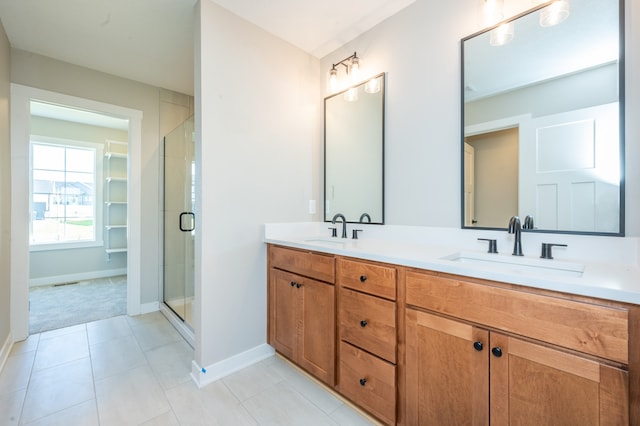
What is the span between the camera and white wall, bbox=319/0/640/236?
1635 mm

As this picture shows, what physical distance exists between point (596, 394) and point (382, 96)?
1847 mm

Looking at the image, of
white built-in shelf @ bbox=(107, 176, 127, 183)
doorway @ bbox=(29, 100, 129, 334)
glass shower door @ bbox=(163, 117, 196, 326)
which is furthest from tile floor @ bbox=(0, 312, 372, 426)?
white built-in shelf @ bbox=(107, 176, 127, 183)

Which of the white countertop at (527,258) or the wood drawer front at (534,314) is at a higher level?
the white countertop at (527,258)

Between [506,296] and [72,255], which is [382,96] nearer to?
[506,296]

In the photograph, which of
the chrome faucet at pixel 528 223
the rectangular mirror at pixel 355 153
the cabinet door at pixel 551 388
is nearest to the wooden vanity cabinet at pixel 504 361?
the cabinet door at pixel 551 388

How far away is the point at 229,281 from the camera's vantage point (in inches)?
74.9

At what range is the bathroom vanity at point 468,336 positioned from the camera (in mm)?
811

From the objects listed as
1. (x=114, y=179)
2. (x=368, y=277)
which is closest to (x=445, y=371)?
(x=368, y=277)

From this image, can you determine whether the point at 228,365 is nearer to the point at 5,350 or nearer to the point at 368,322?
the point at 368,322

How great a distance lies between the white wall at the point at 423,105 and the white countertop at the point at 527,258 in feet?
0.38

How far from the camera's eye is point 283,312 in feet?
6.43

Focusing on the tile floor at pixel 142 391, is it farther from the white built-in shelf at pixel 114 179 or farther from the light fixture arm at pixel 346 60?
the white built-in shelf at pixel 114 179

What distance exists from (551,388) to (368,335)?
28.5 inches

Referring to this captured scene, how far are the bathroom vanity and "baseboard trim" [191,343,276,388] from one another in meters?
0.40
